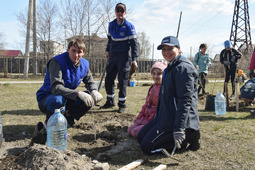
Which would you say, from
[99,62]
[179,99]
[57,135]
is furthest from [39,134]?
[99,62]

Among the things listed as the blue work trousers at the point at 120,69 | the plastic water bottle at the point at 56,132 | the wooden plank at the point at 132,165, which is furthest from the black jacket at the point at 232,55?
the plastic water bottle at the point at 56,132

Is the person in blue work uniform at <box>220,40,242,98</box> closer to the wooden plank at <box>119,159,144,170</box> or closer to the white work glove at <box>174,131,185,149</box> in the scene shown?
the white work glove at <box>174,131,185,149</box>

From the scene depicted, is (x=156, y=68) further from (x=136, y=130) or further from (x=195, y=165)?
(x=195, y=165)

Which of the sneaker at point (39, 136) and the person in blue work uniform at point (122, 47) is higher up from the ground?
the person in blue work uniform at point (122, 47)

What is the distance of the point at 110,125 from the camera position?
429 centimetres

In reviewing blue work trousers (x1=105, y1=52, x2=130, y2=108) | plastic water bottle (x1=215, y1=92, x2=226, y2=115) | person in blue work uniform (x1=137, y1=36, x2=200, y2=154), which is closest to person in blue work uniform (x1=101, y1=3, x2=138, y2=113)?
blue work trousers (x1=105, y1=52, x2=130, y2=108)

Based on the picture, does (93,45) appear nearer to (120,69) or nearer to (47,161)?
(120,69)

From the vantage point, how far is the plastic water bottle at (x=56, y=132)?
3141 millimetres

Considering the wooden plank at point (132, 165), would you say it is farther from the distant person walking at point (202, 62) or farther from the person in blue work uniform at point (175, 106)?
the distant person walking at point (202, 62)

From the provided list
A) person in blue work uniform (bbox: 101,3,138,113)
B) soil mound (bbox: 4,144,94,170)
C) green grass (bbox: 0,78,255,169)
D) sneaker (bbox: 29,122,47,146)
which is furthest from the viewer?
person in blue work uniform (bbox: 101,3,138,113)

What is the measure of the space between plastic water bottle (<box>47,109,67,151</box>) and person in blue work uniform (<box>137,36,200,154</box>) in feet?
3.73

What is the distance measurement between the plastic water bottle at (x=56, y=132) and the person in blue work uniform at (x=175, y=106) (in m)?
1.14

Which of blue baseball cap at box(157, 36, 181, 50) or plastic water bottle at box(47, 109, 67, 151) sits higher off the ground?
blue baseball cap at box(157, 36, 181, 50)

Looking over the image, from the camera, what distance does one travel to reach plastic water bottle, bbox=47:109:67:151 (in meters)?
3.14
